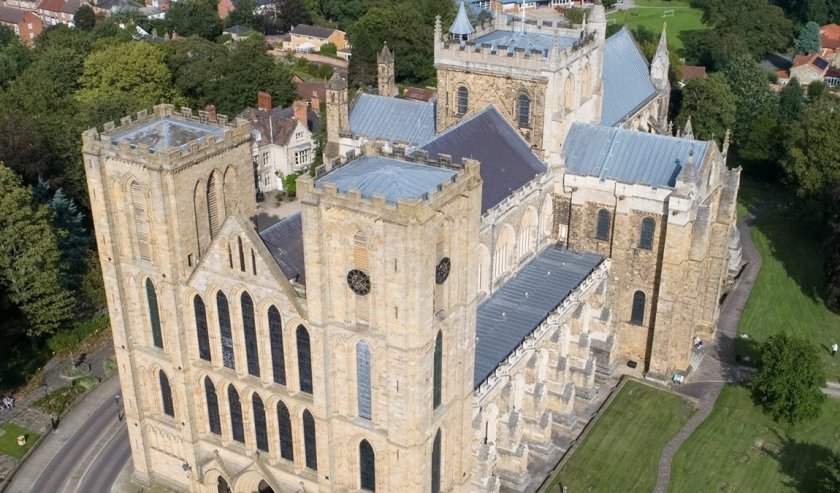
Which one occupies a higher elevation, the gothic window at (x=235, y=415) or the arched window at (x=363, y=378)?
the arched window at (x=363, y=378)

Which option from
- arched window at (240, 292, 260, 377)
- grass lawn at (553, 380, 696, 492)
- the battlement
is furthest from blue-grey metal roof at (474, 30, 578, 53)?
arched window at (240, 292, 260, 377)

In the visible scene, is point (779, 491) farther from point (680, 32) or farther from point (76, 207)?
point (680, 32)

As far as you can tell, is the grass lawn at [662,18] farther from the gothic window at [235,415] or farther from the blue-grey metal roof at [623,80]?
the gothic window at [235,415]

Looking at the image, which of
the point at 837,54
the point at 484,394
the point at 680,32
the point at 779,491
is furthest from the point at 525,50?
the point at 680,32

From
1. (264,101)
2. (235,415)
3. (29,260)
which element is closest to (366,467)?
(235,415)

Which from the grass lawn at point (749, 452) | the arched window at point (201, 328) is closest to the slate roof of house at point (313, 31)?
the grass lawn at point (749, 452)

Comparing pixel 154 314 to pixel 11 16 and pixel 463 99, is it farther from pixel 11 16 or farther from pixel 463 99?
pixel 11 16

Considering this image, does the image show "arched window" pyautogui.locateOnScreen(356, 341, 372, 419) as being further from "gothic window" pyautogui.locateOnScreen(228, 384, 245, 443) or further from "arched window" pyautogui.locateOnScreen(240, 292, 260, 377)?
"gothic window" pyautogui.locateOnScreen(228, 384, 245, 443)
